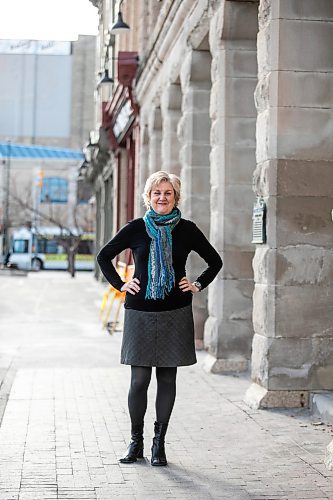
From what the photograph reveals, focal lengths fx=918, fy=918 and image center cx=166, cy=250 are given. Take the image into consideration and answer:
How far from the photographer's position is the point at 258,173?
8.57m

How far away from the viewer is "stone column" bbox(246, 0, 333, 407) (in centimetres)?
823

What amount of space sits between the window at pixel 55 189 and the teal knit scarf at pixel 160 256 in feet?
217

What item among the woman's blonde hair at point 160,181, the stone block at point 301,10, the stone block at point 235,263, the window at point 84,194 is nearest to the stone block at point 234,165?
the stone block at point 235,263

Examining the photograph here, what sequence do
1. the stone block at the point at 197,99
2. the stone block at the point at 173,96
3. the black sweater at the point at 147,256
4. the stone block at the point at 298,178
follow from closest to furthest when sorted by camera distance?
1. the black sweater at the point at 147,256
2. the stone block at the point at 298,178
3. the stone block at the point at 197,99
4. the stone block at the point at 173,96

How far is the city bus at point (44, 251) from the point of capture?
60.6m

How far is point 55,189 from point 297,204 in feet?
215

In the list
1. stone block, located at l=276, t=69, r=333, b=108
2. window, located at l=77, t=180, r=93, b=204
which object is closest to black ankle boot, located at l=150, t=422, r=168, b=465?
stone block, located at l=276, t=69, r=333, b=108

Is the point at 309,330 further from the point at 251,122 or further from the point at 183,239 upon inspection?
the point at 251,122

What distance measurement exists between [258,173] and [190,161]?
4.28m

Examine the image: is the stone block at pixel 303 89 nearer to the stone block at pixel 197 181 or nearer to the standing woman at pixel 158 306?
the standing woman at pixel 158 306

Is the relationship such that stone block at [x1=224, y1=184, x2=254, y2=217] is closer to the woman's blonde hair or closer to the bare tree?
the woman's blonde hair

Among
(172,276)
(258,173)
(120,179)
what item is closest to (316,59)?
(258,173)

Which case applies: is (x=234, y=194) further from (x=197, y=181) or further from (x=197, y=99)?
(x=197, y=99)

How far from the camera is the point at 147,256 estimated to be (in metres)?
6.20
